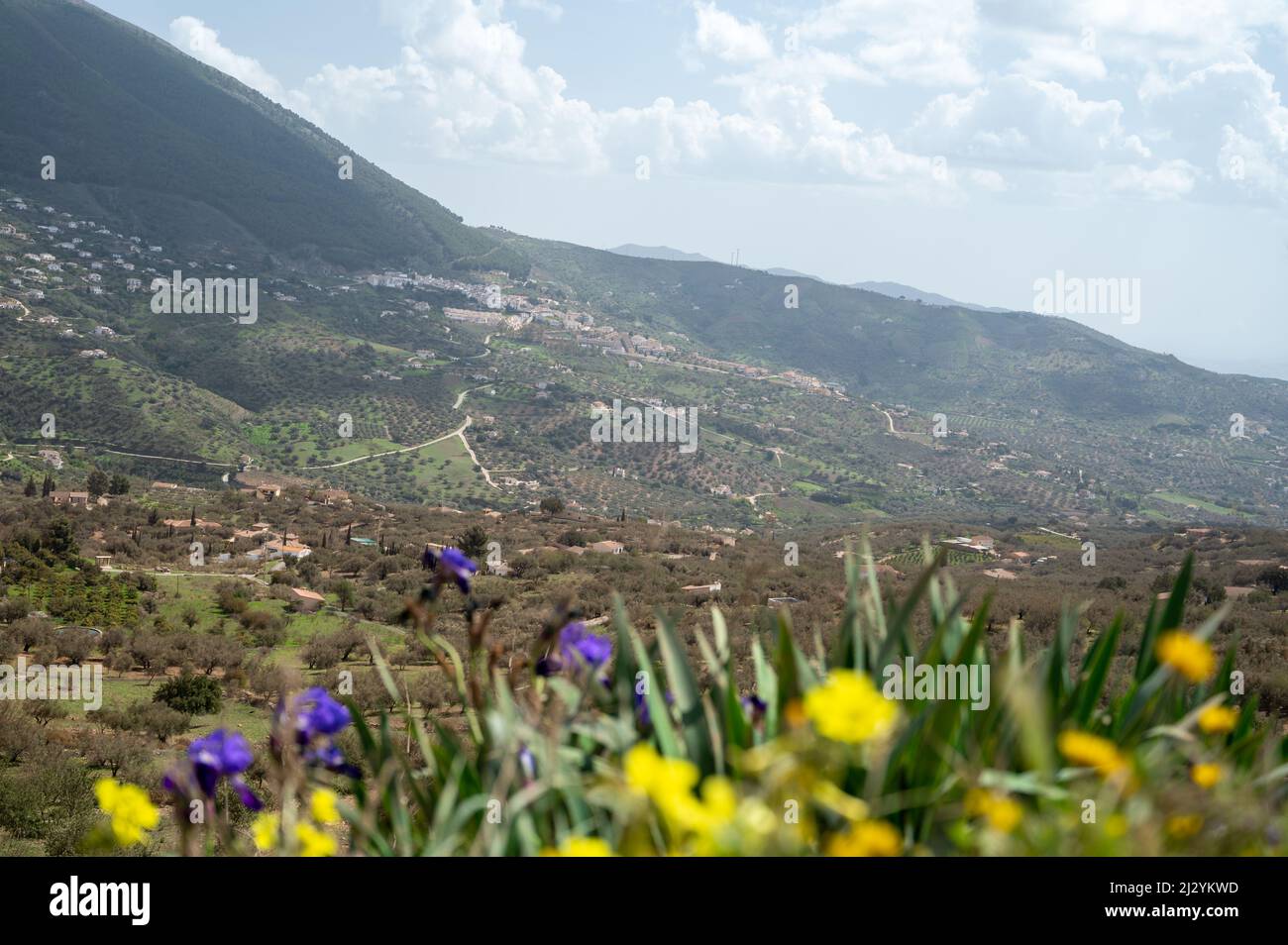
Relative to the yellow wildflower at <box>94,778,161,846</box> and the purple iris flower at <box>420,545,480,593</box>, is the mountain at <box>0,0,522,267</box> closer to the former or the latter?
the purple iris flower at <box>420,545,480,593</box>

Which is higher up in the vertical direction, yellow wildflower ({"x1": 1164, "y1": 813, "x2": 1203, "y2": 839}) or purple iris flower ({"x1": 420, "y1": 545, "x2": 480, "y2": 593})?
purple iris flower ({"x1": 420, "y1": 545, "x2": 480, "y2": 593})

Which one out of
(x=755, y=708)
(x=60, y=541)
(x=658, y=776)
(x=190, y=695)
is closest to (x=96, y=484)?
(x=60, y=541)

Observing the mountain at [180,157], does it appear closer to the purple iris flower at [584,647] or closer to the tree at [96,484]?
the tree at [96,484]

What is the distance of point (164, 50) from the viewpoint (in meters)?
144

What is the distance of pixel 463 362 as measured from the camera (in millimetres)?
84688

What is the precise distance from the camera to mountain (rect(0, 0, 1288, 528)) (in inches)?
2191

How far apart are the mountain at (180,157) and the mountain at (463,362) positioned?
483 mm

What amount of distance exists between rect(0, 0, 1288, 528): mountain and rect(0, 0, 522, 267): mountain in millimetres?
483

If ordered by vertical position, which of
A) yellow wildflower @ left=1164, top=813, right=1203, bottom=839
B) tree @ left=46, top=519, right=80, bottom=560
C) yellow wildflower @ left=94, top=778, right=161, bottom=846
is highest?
yellow wildflower @ left=1164, top=813, right=1203, bottom=839

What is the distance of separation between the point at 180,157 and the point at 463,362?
5668cm

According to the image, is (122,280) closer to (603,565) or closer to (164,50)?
(603,565)

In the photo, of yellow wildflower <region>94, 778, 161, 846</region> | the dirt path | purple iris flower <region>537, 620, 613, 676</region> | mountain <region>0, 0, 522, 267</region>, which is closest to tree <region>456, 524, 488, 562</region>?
purple iris flower <region>537, 620, 613, 676</region>

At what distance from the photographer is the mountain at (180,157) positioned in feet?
330
